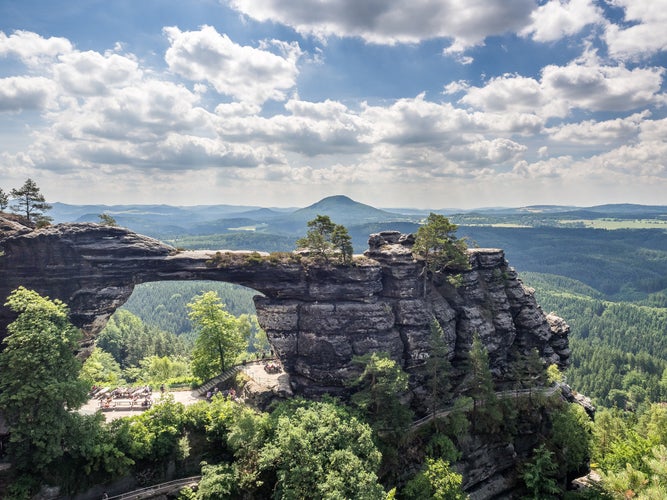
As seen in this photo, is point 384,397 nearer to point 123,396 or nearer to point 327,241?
point 327,241

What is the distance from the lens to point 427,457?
1671 inches

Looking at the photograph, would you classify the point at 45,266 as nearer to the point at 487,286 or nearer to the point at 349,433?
the point at 349,433

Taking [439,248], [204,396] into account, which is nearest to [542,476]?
[439,248]

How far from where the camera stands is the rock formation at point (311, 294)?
43.7 m

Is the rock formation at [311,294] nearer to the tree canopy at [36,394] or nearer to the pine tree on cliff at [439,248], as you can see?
the pine tree on cliff at [439,248]

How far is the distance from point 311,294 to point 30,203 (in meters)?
39.6

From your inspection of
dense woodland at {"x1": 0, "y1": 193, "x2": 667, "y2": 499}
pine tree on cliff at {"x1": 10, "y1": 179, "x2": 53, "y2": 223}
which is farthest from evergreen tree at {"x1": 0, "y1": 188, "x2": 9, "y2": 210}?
dense woodland at {"x1": 0, "y1": 193, "x2": 667, "y2": 499}

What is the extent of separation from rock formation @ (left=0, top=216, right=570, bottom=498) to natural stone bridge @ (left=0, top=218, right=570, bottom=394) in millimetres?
126

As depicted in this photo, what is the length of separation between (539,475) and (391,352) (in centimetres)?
2359

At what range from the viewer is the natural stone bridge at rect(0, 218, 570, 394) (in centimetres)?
4359

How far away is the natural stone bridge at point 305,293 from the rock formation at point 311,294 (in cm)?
13

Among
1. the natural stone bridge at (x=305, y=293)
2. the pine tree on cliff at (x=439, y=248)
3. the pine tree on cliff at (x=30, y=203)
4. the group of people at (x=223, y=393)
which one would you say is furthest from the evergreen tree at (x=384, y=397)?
the pine tree on cliff at (x=30, y=203)

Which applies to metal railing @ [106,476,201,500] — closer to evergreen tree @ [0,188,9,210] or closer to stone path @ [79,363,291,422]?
stone path @ [79,363,291,422]

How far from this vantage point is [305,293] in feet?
165
